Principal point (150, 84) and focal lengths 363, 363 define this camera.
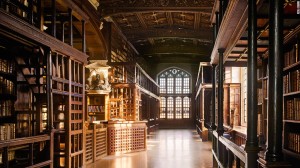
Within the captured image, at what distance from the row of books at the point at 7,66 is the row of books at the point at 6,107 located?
0.57 meters

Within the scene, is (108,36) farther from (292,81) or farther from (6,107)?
(292,81)

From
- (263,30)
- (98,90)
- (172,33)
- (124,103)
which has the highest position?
(172,33)

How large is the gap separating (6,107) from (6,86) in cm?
38

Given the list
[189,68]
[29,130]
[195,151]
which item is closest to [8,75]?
[29,130]

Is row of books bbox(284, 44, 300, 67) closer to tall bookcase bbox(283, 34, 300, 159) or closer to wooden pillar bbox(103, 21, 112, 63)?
tall bookcase bbox(283, 34, 300, 159)

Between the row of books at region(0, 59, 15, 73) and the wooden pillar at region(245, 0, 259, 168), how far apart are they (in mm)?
4463

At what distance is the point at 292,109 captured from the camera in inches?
233

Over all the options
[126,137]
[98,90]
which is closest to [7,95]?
[126,137]

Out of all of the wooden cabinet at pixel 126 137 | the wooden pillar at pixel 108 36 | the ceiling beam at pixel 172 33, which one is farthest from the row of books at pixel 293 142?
the ceiling beam at pixel 172 33

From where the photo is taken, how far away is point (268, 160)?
286 cm

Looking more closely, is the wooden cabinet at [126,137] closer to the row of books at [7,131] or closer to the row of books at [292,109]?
the row of books at [7,131]

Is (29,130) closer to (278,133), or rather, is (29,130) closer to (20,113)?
(20,113)

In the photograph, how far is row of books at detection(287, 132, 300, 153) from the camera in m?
5.69

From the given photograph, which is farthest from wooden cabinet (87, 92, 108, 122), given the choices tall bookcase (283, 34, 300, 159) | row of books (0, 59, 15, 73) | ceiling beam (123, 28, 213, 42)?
tall bookcase (283, 34, 300, 159)
